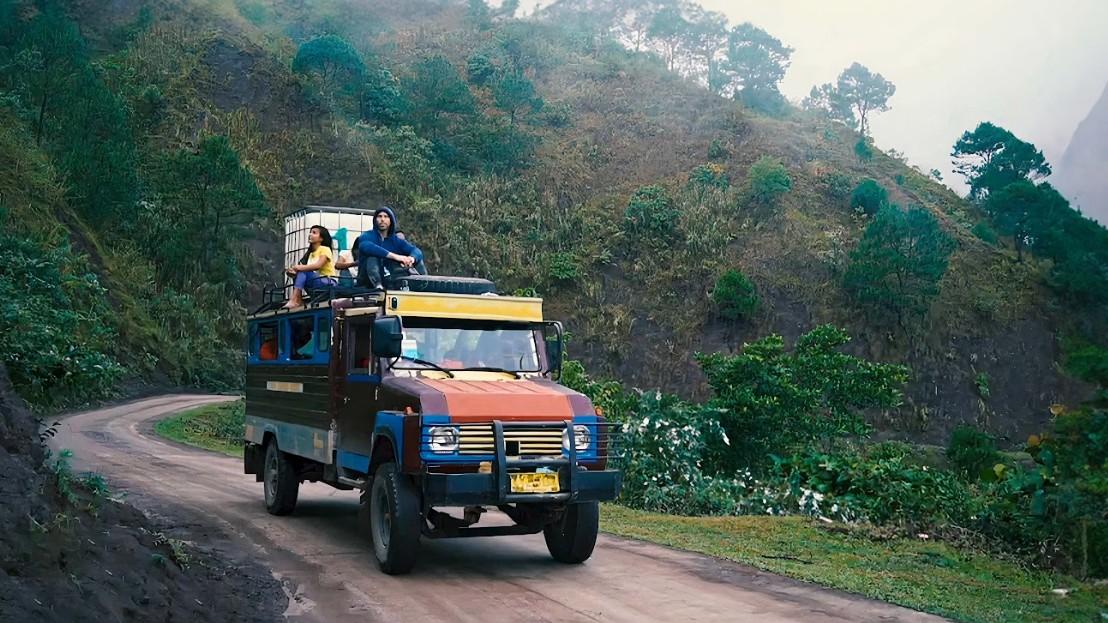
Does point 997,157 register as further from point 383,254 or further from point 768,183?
point 383,254

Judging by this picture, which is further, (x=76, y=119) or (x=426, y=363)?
(x=76, y=119)

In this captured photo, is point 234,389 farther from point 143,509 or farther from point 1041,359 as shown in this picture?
point 1041,359

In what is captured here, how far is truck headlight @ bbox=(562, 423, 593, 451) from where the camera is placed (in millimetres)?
9148

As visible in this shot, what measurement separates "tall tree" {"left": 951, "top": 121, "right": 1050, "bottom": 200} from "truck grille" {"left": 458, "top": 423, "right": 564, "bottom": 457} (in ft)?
200

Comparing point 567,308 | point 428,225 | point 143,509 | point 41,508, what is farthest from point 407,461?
point 428,225

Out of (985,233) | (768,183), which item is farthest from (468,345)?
(985,233)

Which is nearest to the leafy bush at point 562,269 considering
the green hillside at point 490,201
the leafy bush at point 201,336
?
the green hillside at point 490,201

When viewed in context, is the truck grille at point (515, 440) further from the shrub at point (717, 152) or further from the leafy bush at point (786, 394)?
the shrub at point (717, 152)

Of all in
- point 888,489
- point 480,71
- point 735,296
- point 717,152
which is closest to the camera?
point 888,489

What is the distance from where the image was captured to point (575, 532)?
998cm

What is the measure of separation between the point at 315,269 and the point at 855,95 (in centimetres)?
9035

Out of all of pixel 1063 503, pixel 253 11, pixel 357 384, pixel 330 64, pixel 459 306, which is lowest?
pixel 1063 503

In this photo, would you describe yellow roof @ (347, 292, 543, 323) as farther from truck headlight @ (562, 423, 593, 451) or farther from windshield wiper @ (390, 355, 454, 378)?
truck headlight @ (562, 423, 593, 451)

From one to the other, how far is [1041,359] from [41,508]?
53928 mm
